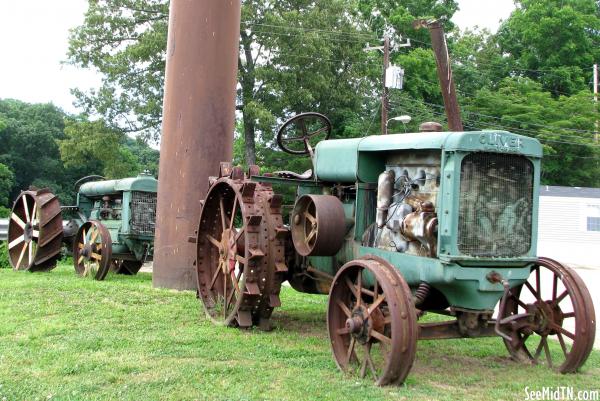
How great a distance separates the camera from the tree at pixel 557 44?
121 feet

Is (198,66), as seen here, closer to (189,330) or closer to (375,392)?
(189,330)

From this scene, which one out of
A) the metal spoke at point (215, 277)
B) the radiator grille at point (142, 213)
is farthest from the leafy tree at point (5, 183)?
the metal spoke at point (215, 277)

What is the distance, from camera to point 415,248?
17.0 feet

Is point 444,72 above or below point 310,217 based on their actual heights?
above

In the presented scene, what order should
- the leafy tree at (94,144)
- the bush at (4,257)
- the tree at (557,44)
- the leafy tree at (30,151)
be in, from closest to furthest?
the bush at (4,257), the leafy tree at (94,144), the tree at (557,44), the leafy tree at (30,151)

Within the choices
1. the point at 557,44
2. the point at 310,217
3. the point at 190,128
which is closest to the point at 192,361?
the point at 310,217

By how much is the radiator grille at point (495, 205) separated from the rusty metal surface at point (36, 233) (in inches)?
337

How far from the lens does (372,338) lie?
189 inches

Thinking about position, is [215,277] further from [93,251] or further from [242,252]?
[93,251]

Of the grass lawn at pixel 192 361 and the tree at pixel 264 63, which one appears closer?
the grass lawn at pixel 192 361

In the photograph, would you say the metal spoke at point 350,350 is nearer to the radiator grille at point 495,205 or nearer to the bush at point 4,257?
the radiator grille at point 495,205

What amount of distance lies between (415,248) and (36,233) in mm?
8506

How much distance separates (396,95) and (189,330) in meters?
24.9

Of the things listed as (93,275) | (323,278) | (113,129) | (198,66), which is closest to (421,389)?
(323,278)
